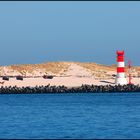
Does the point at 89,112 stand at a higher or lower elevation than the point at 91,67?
lower

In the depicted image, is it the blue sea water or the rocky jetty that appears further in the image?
the rocky jetty

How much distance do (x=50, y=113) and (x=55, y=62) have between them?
68851mm

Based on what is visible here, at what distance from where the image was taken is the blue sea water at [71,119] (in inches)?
1239

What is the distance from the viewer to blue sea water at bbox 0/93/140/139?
3147 centimetres

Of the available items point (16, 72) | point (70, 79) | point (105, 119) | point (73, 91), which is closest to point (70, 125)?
point (105, 119)

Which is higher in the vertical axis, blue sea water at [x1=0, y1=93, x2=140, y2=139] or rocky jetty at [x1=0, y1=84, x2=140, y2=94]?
rocky jetty at [x1=0, y1=84, x2=140, y2=94]

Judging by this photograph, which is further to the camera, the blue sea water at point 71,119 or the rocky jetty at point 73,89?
the rocky jetty at point 73,89

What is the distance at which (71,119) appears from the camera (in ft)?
123

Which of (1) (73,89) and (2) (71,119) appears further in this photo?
(1) (73,89)

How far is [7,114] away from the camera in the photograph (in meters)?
41.0

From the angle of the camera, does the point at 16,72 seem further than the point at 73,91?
Yes

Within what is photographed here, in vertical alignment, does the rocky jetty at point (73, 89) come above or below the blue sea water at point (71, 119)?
above

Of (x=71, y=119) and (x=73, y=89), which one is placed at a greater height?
(x=73, y=89)

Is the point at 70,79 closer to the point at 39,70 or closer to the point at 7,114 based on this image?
the point at 39,70
